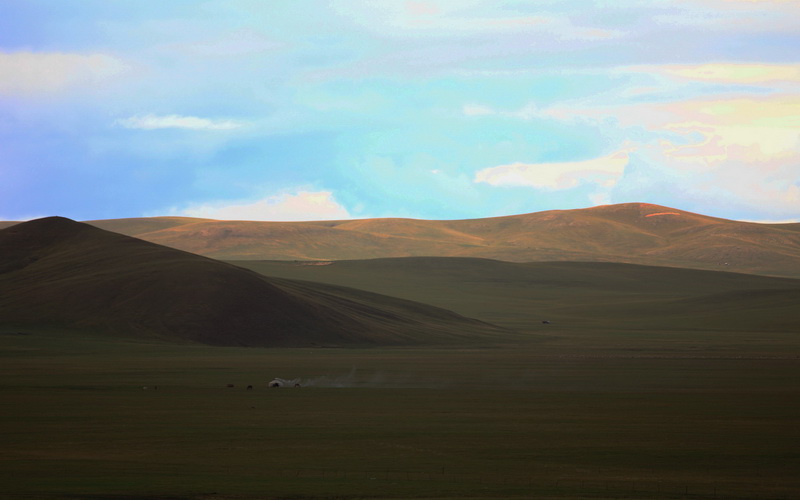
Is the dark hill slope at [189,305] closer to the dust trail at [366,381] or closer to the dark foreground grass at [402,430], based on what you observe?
the dark foreground grass at [402,430]

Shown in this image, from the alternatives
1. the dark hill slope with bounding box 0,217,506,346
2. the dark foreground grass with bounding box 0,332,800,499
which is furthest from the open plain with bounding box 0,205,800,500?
the dark hill slope with bounding box 0,217,506,346

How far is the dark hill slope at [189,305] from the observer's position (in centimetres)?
11194

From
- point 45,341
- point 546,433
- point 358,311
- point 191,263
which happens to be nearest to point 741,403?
point 546,433

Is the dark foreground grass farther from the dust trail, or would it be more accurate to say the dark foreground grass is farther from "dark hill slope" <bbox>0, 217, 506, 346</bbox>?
"dark hill slope" <bbox>0, 217, 506, 346</bbox>

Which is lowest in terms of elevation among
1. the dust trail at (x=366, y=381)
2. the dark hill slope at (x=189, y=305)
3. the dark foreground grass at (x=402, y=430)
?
the dust trail at (x=366, y=381)

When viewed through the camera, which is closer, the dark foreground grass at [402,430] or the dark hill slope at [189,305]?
the dark foreground grass at [402,430]

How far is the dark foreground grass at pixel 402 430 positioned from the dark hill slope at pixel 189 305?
1288 inches

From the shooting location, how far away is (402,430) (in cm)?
4169

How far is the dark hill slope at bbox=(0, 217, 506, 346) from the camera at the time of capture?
367 feet

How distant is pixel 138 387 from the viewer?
59.5 meters

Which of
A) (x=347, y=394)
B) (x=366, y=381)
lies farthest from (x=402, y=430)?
(x=366, y=381)

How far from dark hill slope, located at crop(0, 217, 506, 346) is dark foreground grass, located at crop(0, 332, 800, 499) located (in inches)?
1288

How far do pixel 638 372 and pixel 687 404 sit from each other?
796 inches

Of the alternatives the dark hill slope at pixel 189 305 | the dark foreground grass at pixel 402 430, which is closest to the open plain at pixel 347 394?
the dark foreground grass at pixel 402 430
